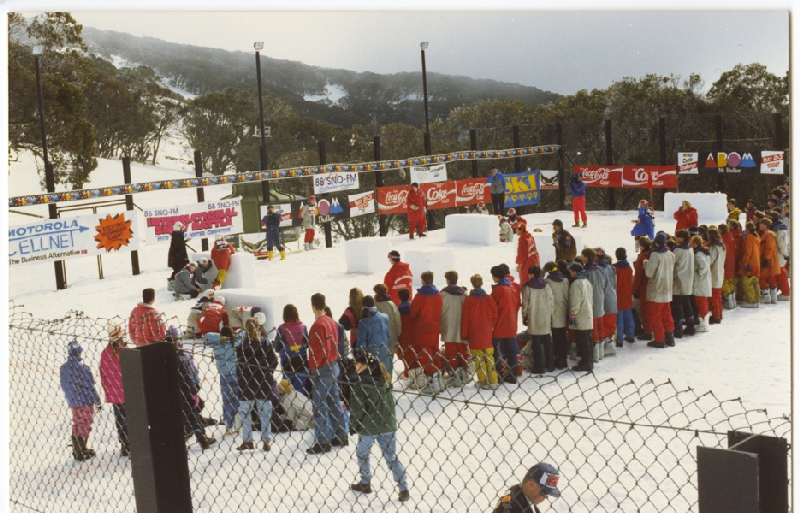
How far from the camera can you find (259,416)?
7.10 metres

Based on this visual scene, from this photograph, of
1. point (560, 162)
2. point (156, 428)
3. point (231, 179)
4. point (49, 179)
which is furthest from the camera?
point (560, 162)

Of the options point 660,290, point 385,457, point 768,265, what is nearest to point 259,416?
point 385,457

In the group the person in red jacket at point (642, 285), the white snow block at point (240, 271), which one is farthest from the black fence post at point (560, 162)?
the person in red jacket at point (642, 285)

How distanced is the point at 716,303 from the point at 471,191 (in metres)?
11.3

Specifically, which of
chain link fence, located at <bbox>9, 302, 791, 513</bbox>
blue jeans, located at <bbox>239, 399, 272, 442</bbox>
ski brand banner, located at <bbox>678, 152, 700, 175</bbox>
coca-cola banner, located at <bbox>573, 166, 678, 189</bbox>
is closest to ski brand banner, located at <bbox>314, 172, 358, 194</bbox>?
coca-cola banner, located at <bbox>573, 166, 678, 189</bbox>

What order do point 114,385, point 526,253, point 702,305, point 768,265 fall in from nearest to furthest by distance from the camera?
point 114,385, point 702,305, point 768,265, point 526,253

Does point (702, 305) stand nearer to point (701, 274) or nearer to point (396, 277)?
point (701, 274)

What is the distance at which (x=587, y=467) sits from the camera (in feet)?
21.9

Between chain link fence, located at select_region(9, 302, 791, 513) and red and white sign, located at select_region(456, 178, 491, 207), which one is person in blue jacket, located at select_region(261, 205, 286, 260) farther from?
chain link fence, located at select_region(9, 302, 791, 513)

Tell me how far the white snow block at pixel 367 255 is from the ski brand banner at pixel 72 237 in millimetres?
4420

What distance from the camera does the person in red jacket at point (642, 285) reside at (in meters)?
10.2

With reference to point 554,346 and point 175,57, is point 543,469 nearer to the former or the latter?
point 554,346

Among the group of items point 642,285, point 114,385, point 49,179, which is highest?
point 49,179

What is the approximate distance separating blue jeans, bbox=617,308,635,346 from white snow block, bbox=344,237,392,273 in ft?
20.8
